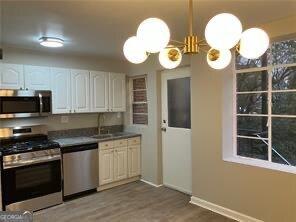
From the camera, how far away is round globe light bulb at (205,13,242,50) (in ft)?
3.73

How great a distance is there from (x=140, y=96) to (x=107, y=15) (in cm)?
252

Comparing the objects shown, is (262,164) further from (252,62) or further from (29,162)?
(29,162)

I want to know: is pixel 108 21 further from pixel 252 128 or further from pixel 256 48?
pixel 252 128

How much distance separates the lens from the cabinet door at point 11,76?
3328 mm

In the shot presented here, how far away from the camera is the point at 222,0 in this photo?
6.69 ft

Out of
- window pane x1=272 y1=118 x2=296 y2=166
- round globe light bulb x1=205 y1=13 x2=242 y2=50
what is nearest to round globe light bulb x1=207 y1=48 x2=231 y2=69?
round globe light bulb x1=205 y1=13 x2=242 y2=50

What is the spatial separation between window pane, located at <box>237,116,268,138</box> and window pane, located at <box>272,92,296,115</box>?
0.20m

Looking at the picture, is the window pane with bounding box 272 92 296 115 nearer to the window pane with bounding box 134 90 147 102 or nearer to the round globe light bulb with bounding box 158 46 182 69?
the round globe light bulb with bounding box 158 46 182 69

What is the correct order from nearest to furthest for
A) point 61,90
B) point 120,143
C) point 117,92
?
point 61,90
point 120,143
point 117,92

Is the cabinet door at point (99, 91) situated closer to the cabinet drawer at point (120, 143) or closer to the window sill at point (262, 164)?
the cabinet drawer at point (120, 143)

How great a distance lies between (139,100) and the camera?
4809 millimetres

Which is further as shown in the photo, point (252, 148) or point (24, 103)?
point (24, 103)

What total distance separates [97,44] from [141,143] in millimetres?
2051

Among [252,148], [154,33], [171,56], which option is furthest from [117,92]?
[154,33]
